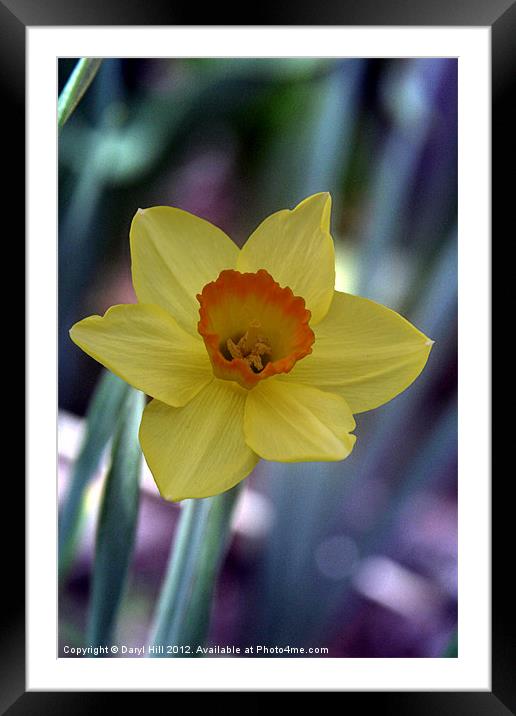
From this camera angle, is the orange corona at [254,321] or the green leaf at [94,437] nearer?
the orange corona at [254,321]

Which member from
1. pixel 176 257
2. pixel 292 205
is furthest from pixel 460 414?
pixel 176 257

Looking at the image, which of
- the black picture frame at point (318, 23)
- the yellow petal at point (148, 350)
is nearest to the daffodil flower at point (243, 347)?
the yellow petal at point (148, 350)

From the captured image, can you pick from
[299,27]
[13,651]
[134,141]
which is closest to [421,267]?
[299,27]

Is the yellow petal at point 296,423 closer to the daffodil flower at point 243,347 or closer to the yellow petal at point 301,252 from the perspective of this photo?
the daffodil flower at point 243,347

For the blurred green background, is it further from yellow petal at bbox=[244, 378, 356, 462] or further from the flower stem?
yellow petal at bbox=[244, 378, 356, 462]

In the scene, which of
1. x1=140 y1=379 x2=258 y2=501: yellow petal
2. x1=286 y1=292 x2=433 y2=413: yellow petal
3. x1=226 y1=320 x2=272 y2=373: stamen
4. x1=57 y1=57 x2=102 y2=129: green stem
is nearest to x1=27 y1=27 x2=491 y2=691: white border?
x1=57 y1=57 x2=102 y2=129: green stem
